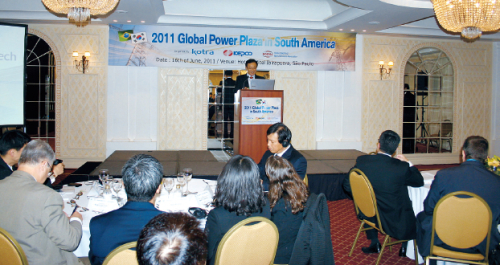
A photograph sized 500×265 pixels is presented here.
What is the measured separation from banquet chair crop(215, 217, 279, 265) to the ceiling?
538 cm

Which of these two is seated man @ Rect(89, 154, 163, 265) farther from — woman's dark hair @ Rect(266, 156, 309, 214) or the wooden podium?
the wooden podium

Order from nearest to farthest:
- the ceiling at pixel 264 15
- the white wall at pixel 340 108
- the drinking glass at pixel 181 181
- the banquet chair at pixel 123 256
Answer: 1. the banquet chair at pixel 123 256
2. the drinking glass at pixel 181 181
3. the ceiling at pixel 264 15
4. the white wall at pixel 340 108

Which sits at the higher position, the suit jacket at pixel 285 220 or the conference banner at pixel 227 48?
the conference banner at pixel 227 48

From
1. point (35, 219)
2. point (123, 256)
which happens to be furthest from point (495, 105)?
point (35, 219)

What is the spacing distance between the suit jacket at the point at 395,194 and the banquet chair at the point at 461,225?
412 millimetres

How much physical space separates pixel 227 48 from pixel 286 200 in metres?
6.34

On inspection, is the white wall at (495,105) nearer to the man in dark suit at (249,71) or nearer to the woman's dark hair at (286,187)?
the man in dark suit at (249,71)

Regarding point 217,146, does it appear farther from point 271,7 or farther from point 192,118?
point 271,7

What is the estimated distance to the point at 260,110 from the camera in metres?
4.90

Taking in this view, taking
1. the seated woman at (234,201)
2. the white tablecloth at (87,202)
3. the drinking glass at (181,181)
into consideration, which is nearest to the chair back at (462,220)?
the seated woman at (234,201)

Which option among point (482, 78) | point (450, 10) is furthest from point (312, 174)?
point (482, 78)

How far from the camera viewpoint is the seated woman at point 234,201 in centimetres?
191

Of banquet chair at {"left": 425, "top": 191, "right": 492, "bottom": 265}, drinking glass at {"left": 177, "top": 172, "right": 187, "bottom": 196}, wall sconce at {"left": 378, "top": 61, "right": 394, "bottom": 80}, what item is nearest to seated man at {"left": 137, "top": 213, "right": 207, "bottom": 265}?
drinking glass at {"left": 177, "top": 172, "right": 187, "bottom": 196}

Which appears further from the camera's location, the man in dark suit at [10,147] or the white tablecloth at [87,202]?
the man in dark suit at [10,147]
